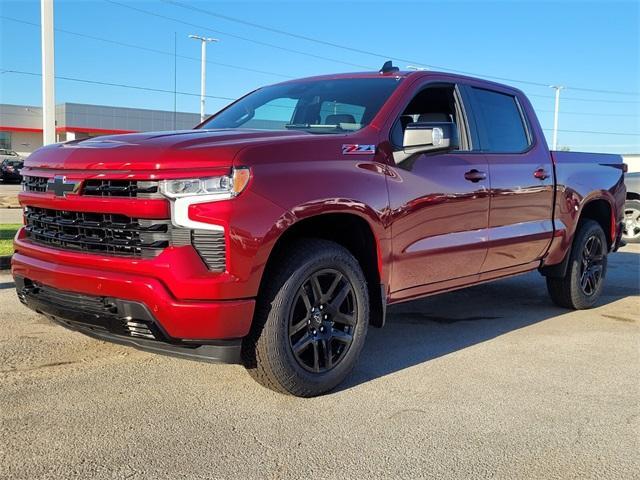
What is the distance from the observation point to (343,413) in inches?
139

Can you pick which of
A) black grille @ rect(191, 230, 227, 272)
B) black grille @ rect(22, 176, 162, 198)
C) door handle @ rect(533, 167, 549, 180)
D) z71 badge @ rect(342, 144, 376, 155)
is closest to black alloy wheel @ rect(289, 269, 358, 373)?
black grille @ rect(191, 230, 227, 272)

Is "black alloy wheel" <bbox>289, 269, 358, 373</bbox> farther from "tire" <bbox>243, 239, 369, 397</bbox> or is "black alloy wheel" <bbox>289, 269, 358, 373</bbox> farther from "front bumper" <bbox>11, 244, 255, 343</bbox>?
"front bumper" <bbox>11, 244, 255, 343</bbox>

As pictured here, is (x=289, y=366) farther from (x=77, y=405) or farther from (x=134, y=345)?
(x=77, y=405)

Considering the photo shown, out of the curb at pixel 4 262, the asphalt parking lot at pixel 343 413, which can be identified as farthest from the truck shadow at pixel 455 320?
the curb at pixel 4 262

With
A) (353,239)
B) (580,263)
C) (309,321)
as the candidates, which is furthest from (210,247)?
(580,263)

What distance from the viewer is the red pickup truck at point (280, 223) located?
318cm

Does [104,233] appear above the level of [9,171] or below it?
above

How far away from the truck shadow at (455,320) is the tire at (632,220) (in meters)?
4.00

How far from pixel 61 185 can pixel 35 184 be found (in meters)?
0.41

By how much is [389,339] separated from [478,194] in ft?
4.43

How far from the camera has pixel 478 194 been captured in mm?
4730

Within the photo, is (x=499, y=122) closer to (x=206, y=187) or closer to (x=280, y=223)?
(x=280, y=223)

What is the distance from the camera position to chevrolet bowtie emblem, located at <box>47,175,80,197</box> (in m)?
3.41

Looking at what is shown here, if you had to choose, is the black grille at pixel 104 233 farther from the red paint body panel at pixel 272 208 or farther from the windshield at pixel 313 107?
the windshield at pixel 313 107
